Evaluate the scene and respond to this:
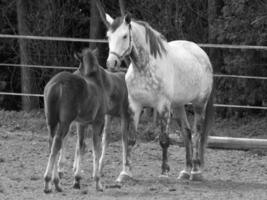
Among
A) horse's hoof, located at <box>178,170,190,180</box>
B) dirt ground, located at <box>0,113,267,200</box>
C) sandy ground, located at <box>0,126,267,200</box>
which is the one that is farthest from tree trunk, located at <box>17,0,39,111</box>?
horse's hoof, located at <box>178,170,190,180</box>

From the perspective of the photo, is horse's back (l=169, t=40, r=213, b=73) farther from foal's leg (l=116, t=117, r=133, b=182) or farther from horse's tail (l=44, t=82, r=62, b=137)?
horse's tail (l=44, t=82, r=62, b=137)

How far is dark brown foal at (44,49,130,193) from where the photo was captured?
669cm

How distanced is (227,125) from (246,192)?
6.47 m

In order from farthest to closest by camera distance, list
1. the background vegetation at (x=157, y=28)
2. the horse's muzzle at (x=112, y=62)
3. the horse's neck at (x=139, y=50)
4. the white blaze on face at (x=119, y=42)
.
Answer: the background vegetation at (x=157, y=28)
the horse's neck at (x=139, y=50)
the white blaze on face at (x=119, y=42)
the horse's muzzle at (x=112, y=62)

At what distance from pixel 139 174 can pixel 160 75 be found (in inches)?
51.4

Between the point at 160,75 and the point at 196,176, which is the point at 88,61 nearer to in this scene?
the point at 160,75

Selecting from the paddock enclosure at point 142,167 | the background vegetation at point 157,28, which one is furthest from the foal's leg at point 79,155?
the background vegetation at point 157,28

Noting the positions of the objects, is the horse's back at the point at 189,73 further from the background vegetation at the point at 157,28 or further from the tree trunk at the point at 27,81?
the tree trunk at the point at 27,81

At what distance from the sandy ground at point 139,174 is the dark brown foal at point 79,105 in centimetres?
30

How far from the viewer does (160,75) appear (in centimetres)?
810

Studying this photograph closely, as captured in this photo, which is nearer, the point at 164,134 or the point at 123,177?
the point at 123,177

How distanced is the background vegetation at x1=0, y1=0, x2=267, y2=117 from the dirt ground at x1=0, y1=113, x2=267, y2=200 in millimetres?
3531

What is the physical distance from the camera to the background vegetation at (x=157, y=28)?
1395cm

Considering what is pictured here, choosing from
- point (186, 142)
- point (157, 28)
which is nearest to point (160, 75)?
point (186, 142)
